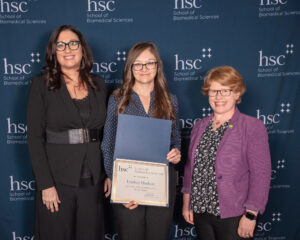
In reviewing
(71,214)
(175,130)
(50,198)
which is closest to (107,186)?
(71,214)

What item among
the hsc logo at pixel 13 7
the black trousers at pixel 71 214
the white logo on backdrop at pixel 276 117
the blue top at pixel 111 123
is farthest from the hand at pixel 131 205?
the hsc logo at pixel 13 7

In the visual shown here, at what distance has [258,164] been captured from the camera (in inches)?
62.6

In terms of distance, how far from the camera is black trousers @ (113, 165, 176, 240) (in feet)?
5.75

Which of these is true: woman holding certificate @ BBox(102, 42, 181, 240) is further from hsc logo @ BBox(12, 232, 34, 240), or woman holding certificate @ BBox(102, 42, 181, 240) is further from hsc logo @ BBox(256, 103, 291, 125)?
hsc logo @ BBox(12, 232, 34, 240)

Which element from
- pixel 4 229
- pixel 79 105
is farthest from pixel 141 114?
pixel 4 229

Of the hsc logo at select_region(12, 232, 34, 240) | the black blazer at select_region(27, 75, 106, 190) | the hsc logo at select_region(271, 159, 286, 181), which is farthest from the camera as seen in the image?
the hsc logo at select_region(271, 159, 286, 181)

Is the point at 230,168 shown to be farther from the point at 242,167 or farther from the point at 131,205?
the point at 131,205

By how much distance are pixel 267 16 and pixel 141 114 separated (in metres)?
1.56

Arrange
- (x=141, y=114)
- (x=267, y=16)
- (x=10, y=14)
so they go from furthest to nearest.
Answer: (x=267, y=16)
(x=10, y=14)
(x=141, y=114)

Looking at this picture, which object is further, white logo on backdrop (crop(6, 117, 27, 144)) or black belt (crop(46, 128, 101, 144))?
white logo on backdrop (crop(6, 117, 27, 144))

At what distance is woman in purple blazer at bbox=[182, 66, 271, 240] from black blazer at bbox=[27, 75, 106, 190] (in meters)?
0.70

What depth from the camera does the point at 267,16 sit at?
2.55 metres

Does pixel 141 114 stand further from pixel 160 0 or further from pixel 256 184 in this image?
pixel 160 0

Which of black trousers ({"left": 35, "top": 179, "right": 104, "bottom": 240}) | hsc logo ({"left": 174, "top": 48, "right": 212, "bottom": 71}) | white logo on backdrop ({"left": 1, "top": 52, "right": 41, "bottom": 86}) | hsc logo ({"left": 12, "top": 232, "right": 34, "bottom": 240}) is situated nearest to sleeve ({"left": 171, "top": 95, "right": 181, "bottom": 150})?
black trousers ({"left": 35, "top": 179, "right": 104, "bottom": 240})
